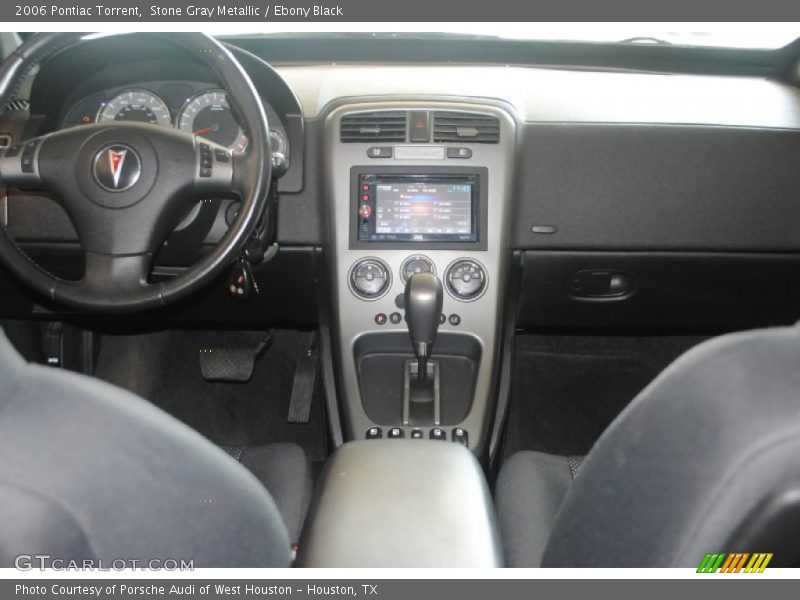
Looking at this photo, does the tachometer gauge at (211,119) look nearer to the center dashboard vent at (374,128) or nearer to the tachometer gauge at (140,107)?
the tachometer gauge at (140,107)

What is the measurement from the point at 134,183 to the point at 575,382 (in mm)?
1521

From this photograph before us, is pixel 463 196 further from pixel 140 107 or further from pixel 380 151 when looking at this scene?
pixel 140 107

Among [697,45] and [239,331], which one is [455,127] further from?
[239,331]

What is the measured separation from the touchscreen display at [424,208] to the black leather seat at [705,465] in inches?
45.7

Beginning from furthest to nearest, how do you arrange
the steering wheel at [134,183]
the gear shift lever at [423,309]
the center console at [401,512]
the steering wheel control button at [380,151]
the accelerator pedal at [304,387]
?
the accelerator pedal at [304,387], the steering wheel control button at [380,151], the gear shift lever at [423,309], the steering wheel at [134,183], the center console at [401,512]

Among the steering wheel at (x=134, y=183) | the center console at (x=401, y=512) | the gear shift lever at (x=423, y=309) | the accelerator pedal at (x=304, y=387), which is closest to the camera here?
the center console at (x=401, y=512)

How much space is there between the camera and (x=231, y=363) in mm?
2342

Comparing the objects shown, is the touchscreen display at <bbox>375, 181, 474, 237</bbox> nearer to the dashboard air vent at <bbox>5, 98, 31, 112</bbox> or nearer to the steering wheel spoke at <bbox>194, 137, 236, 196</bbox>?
the steering wheel spoke at <bbox>194, 137, 236, 196</bbox>

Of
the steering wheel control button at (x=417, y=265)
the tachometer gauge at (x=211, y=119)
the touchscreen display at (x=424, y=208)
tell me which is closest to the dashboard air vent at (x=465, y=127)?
the touchscreen display at (x=424, y=208)

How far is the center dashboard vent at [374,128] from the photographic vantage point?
184cm

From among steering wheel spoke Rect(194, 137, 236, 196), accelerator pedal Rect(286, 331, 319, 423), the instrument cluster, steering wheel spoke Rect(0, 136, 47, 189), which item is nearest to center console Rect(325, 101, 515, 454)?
the instrument cluster

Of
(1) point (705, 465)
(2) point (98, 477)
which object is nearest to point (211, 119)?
(2) point (98, 477)

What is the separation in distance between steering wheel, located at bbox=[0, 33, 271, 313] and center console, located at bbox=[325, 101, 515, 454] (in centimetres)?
45
